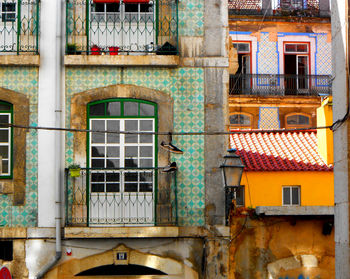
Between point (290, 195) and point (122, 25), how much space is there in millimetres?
5738

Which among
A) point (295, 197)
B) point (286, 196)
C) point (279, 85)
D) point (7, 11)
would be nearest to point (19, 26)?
point (7, 11)

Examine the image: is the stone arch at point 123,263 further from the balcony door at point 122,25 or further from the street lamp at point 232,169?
the balcony door at point 122,25

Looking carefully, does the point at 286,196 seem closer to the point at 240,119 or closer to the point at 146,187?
the point at 146,187

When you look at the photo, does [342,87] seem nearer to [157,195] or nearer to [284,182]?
[157,195]

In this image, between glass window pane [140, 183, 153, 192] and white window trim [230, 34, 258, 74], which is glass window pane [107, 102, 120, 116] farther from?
white window trim [230, 34, 258, 74]

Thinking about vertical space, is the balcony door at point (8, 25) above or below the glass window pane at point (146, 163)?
above

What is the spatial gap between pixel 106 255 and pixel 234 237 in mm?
2512

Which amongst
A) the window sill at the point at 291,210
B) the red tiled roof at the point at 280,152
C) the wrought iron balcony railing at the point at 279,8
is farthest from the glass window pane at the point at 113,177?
the wrought iron balcony railing at the point at 279,8

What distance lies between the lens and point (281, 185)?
639 inches

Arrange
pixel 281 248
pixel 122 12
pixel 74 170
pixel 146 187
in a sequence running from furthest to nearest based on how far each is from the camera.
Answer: pixel 281 248
pixel 122 12
pixel 146 187
pixel 74 170

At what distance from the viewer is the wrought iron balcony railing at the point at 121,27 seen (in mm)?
13289

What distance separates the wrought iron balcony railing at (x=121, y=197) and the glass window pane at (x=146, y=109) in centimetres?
103

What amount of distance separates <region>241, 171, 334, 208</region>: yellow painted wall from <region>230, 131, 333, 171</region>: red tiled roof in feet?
0.51

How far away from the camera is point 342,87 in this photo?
11.1 meters
